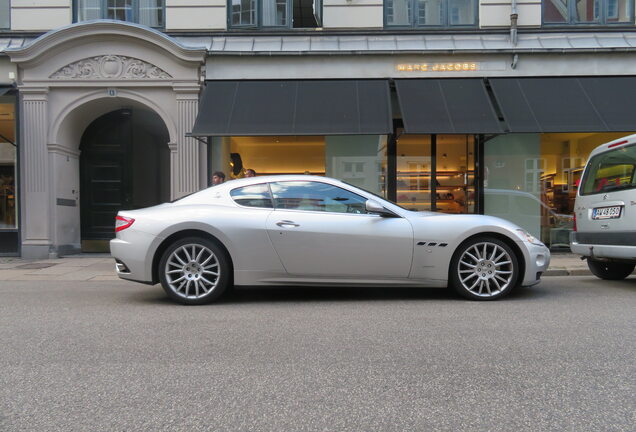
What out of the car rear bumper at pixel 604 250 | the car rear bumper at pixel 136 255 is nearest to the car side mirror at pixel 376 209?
the car rear bumper at pixel 136 255

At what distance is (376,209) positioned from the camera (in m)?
5.59

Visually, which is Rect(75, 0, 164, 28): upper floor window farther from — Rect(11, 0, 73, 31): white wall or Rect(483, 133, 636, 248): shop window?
Rect(483, 133, 636, 248): shop window

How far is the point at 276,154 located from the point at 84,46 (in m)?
5.02

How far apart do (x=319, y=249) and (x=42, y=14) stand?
10.2m

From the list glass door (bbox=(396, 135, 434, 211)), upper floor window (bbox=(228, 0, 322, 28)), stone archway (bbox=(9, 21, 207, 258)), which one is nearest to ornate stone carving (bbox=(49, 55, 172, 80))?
stone archway (bbox=(9, 21, 207, 258))

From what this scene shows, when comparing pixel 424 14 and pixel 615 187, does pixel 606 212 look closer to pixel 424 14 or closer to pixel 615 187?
pixel 615 187

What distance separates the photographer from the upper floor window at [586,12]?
11.4 m

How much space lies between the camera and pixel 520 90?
10.6 metres

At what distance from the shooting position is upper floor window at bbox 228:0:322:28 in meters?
11.6

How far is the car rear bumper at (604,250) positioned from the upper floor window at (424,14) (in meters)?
6.66

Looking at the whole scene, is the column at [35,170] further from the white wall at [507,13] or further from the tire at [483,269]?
the white wall at [507,13]

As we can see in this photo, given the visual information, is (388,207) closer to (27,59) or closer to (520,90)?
(520,90)

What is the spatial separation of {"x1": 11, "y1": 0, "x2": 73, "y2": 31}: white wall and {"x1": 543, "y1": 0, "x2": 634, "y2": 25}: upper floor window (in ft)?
37.6

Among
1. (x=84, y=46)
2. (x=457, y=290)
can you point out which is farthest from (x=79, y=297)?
(x=84, y=46)
